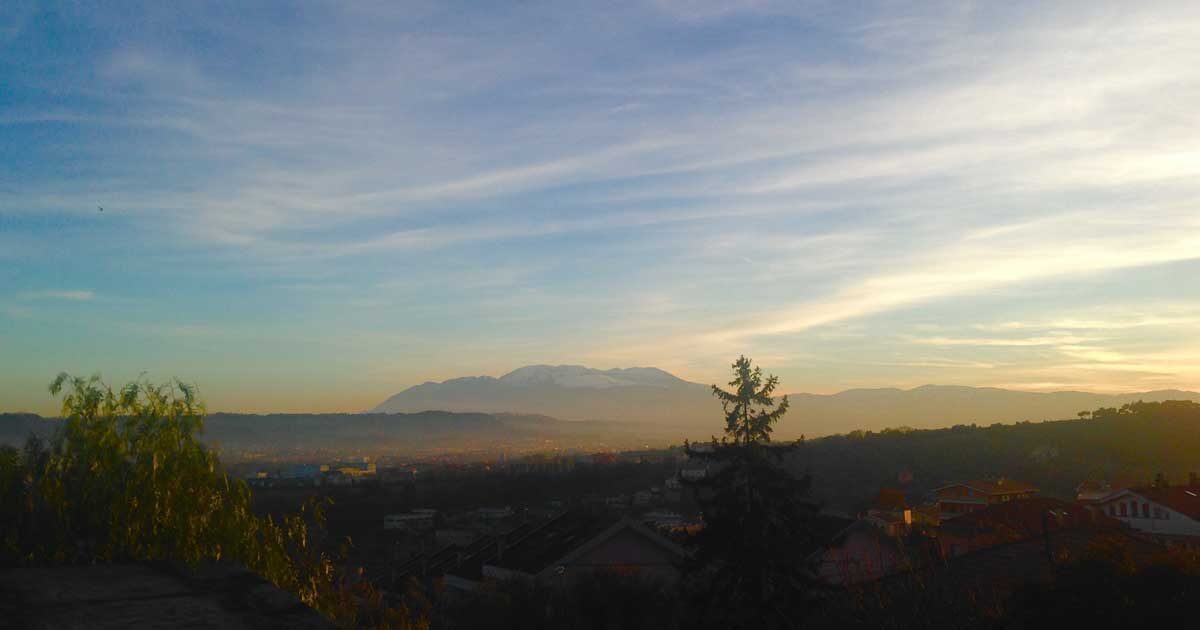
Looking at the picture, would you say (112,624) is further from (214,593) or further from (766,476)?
(766,476)

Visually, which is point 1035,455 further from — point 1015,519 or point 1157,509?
point 1015,519

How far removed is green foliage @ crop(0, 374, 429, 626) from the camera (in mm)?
5402

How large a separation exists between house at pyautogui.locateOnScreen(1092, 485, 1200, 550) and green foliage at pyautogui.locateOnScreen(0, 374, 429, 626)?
127 ft

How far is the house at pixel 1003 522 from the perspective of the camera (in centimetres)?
2889

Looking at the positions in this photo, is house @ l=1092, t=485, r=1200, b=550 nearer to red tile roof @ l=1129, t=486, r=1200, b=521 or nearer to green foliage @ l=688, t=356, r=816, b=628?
red tile roof @ l=1129, t=486, r=1200, b=521

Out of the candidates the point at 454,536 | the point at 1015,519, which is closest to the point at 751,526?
the point at 1015,519

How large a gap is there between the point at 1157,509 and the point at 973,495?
9526 mm

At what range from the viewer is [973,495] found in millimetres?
47688

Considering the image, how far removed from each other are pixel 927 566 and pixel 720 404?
30.5ft

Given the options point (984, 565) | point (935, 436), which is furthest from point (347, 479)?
point (984, 565)

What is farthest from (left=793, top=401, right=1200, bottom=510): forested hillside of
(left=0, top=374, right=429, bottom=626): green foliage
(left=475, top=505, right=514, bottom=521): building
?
(left=0, top=374, right=429, bottom=626): green foliage

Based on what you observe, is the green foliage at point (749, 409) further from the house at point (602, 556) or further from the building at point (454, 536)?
the building at point (454, 536)

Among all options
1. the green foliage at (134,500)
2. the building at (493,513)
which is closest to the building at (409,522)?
the building at (493,513)

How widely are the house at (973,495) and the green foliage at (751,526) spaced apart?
81.6 feet
